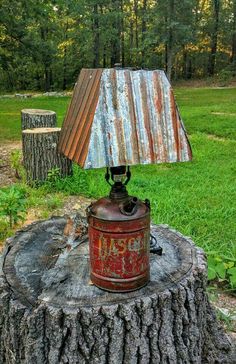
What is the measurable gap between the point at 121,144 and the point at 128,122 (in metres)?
0.08

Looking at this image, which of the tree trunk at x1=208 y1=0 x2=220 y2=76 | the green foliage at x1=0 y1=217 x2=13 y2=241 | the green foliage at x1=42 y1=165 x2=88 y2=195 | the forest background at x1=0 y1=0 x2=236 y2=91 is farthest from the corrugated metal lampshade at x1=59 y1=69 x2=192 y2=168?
the tree trunk at x1=208 y1=0 x2=220 y2=76

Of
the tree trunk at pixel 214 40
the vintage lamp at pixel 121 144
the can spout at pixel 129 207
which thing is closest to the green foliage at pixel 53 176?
the vintage lamp at pixel 121 144

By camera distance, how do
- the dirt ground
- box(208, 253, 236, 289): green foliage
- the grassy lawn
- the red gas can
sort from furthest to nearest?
the grassy lawn → box(208, 253, 236, 289): green foliage → the dirt ground → the red gas can

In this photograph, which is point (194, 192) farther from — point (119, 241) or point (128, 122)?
point (128, 122)

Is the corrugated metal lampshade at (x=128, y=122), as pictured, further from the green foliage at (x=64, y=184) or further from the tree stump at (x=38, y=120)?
the tree stump at (x=38, y=120)

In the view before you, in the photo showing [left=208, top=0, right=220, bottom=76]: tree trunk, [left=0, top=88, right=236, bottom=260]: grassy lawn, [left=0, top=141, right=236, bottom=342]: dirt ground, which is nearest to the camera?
[left=0, top=141, right=236, bottom=342]: dirt ground

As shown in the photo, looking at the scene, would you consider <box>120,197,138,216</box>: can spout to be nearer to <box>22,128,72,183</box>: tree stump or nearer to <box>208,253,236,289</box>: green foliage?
<box>208,253,236,289</box>: green foliage

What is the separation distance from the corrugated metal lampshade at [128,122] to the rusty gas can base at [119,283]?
51 centimetres

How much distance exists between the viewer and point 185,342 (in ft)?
6.00

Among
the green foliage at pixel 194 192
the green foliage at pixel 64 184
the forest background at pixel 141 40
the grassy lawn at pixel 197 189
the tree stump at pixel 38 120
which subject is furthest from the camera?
the forest background at pixel 141 40

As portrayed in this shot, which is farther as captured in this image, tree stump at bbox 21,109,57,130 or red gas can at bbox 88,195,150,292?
tree stump at bbox 21,109,57,130

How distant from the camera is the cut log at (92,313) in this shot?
5.34 ft

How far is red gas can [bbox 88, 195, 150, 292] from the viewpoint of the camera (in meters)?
1.58

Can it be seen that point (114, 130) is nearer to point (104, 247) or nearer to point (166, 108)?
point (166, 108)
